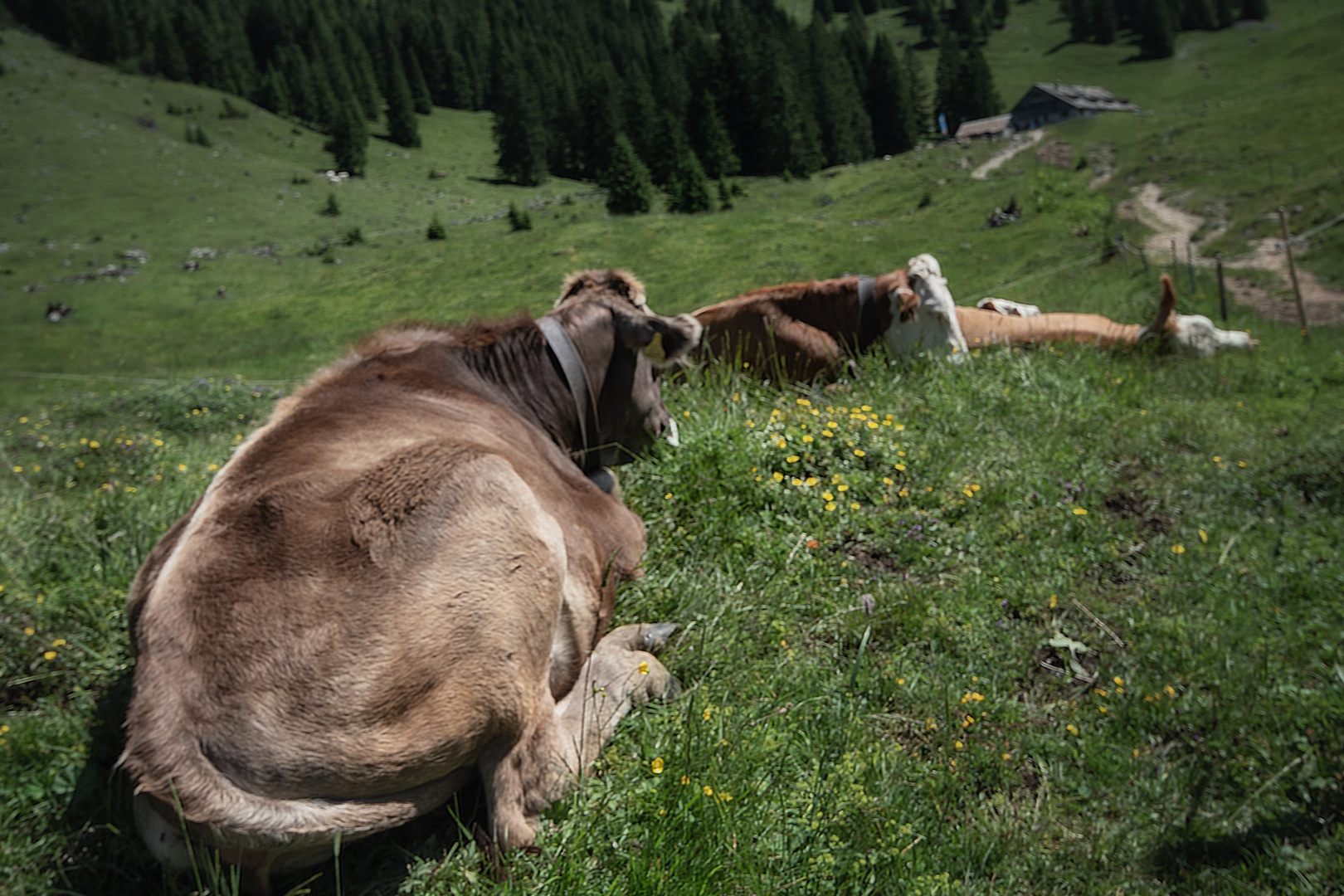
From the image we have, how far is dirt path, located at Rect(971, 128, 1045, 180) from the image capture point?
166ft

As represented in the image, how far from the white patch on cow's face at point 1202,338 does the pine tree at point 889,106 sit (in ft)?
290

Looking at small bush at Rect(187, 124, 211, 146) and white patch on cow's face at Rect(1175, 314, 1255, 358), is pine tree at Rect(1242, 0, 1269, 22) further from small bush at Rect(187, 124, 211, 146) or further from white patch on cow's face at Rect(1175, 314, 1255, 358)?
small bush at Rect(187, 124, 211, 146)

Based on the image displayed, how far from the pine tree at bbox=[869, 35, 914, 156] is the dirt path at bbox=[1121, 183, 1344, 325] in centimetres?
6633

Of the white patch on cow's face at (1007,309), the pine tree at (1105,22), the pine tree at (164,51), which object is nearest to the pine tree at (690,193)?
the white patch on cow's face at (1007,309)

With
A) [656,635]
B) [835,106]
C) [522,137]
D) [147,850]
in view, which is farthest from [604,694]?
[522,137]

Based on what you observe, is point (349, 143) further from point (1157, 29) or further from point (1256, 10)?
point (1256, 10)

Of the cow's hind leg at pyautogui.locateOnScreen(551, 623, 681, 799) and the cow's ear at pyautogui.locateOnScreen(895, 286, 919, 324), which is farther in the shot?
the cow's ear at pyautogui.locateOnScreen(895, 286, 919, 324)

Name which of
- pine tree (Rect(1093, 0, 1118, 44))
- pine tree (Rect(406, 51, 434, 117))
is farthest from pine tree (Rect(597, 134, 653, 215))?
pine tree (Rect(1093, 0, 1118, 44))

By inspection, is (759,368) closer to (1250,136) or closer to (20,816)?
(20,816)

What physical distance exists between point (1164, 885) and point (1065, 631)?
1.41 metres

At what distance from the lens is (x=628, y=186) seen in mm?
49438

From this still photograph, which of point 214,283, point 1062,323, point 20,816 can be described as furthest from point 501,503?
point 214,283

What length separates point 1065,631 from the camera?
161 inches

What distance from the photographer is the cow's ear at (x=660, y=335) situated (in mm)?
4723
